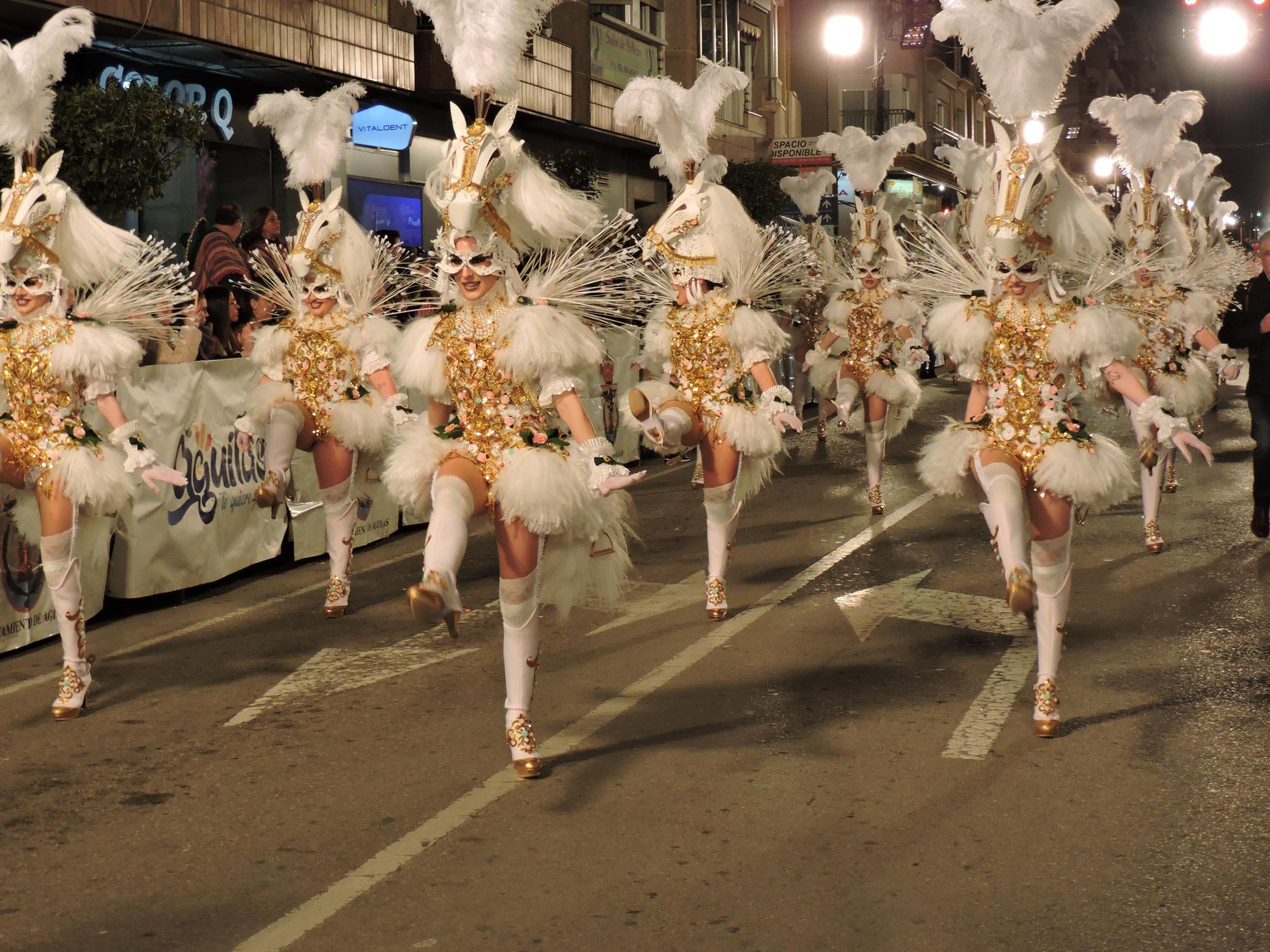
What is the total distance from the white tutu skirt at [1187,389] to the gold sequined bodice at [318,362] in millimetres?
6405

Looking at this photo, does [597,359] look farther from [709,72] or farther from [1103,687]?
[709,72]

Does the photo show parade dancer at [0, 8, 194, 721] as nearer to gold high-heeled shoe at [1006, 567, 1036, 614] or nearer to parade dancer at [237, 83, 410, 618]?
parade dancer at [237, 83, 410, 618]

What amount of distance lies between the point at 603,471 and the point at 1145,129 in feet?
28.7

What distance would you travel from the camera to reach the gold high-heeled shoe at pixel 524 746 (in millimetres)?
5938

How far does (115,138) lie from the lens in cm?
1120

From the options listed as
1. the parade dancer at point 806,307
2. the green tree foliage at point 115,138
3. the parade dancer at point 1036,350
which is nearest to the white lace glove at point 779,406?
the parade dancer at point 1036,350

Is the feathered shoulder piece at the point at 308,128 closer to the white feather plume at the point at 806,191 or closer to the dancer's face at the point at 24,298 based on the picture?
the dancer's face at the point at 24,298

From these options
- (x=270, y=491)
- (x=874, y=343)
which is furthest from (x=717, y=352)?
(x=874, y=343)

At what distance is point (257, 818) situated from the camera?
5531 millimetres

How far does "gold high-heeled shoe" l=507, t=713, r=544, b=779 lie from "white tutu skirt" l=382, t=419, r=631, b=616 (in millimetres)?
558

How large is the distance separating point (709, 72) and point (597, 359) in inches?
194

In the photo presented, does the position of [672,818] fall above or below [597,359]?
below

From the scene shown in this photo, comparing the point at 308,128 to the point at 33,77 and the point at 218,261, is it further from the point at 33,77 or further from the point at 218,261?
the point at 218,261

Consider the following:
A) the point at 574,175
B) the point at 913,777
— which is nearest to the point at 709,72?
the point at 913,777
